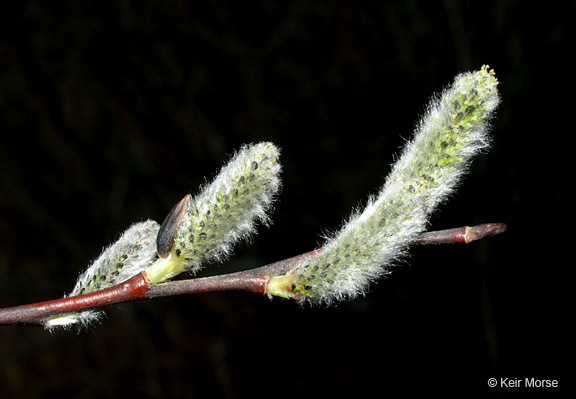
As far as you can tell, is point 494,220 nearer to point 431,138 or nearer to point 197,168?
point 197,168

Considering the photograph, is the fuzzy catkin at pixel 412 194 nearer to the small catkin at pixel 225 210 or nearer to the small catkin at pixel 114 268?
the small catkin at pixel 225 210

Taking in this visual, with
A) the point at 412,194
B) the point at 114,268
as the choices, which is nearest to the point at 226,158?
the point at 114,268

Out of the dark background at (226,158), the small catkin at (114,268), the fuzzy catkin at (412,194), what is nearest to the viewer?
the fuzzy catkin at (412,194)

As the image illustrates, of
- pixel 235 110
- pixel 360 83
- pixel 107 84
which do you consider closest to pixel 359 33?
pixel 360 83

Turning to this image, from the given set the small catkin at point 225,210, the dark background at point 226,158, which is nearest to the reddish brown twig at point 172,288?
the small catkin at point 225,210

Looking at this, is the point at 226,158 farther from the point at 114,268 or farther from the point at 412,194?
the point at 412,194
